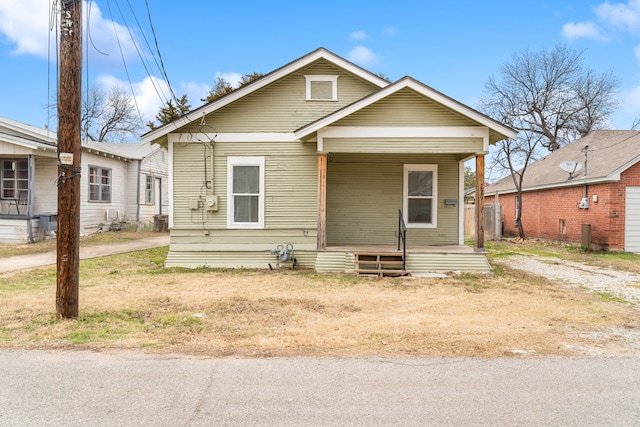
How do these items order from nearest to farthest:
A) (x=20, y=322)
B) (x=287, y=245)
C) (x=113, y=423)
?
1. (x=113, y=423)
2. (x=20, y=322)
3. (x=287, y=245)

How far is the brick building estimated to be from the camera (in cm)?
1486

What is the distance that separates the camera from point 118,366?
14.0 feet

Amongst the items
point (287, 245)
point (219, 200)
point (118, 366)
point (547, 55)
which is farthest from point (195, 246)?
point (547, 55)

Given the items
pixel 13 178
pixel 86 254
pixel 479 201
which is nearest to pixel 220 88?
pixel 13 178

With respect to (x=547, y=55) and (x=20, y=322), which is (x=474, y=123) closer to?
(x=20, y=322)

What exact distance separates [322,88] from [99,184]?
13.8 meters

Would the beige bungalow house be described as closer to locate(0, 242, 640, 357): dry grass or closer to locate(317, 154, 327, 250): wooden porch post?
locate(317, 154, 327, 250): wooden porch post

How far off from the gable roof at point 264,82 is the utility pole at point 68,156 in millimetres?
5018

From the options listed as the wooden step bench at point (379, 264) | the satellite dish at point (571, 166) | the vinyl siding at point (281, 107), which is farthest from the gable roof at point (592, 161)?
the vinyl siding at point (281, 107)

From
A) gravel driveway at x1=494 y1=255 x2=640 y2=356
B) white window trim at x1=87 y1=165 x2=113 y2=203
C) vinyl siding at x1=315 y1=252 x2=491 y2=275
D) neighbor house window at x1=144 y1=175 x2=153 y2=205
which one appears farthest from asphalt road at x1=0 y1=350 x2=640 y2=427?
neighbor house window at x1=144 y1=175 x2=153 y2=205

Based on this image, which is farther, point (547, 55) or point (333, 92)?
point (547, 55)

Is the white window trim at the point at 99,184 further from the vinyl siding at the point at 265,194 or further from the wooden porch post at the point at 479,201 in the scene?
the wooden porch post at the point at 479,201

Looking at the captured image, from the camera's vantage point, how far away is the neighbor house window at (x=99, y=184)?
19.9 metres

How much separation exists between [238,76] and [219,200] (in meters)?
27.8
